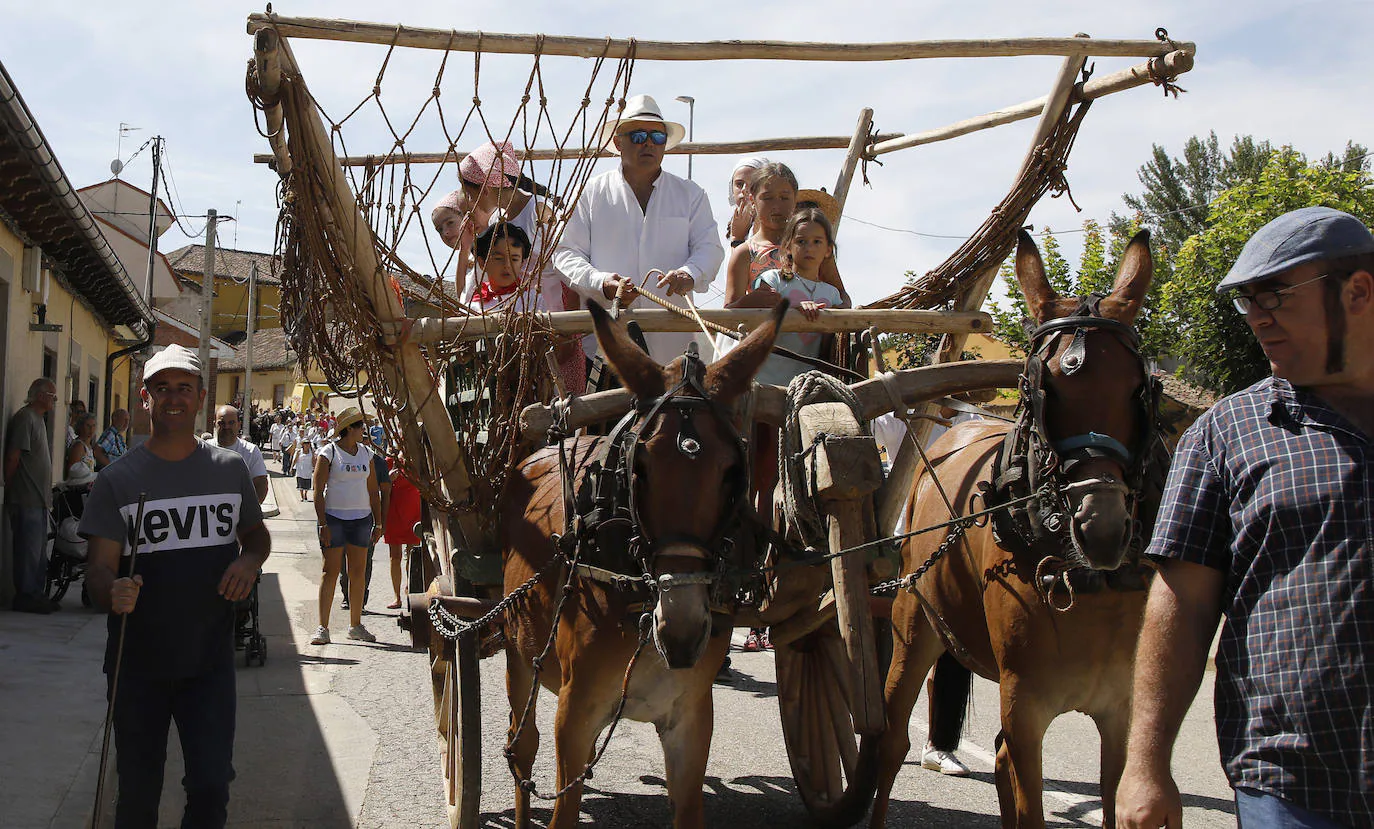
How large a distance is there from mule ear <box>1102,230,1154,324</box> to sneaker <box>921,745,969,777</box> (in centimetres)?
331

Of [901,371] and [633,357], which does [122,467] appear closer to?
[633,357]

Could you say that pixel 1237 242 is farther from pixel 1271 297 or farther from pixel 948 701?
pixel 1271 297

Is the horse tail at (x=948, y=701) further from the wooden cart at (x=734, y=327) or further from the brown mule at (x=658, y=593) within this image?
the brown mule at (x=658, y=593)

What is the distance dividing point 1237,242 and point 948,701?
13166mm

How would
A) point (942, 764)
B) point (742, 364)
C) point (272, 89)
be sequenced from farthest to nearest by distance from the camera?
1. point (942, 764)
2. point (272, 89)
3. point (742, 364)

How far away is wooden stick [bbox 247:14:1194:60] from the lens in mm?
4000

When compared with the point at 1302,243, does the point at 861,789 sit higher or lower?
lower

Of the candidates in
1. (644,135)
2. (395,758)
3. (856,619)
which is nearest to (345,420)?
(395,758)

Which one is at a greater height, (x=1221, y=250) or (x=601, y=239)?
(x=1221, y=250)

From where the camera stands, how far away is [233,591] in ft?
13.8

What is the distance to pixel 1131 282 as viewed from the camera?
13.7ft

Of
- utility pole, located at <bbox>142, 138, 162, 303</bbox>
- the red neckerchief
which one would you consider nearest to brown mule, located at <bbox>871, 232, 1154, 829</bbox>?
the red neckerchief

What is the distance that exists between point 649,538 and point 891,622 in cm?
230

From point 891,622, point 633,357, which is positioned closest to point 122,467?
point 633,357
